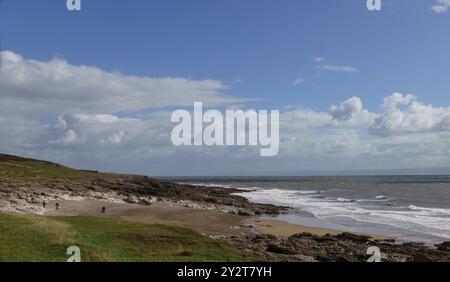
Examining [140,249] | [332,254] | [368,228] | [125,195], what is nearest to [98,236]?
[140,249]

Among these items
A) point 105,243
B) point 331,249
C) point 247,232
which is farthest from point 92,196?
point 105,243

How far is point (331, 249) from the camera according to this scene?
34.0 meters

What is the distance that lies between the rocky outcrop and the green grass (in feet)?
12.8

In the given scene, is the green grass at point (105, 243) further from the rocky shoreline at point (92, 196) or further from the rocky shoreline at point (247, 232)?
the rocky shoreline at point (92, 196)

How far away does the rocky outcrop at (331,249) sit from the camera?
98.5ft

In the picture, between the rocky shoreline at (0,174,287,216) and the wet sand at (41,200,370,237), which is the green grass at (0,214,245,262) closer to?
the wet sand at (41,200,370,237)

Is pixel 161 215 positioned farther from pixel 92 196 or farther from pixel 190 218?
pixel 92 196

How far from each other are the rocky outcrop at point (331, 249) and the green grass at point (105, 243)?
3.91 meters

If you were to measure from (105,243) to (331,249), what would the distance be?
1714 centimetres

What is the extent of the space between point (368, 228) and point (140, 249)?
31.8 metres

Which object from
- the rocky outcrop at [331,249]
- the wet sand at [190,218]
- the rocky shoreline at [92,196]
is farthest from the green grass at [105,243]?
the rocky shoreline at [92,196]

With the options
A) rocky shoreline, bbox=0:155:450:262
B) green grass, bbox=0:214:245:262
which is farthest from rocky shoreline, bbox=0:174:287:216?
green grass, bbox=0:214:245:262

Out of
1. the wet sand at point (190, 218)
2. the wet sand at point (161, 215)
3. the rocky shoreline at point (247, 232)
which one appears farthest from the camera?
the wet sand at point (161, 215)
